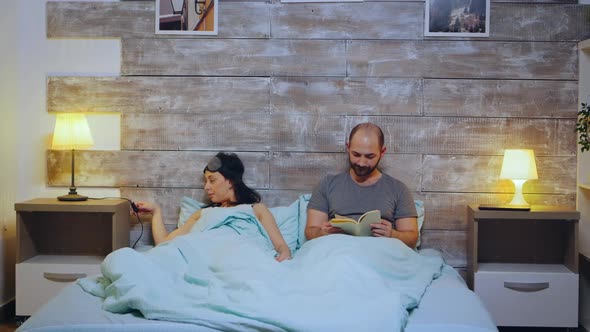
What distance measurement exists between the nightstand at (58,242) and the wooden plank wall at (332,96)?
25 cm

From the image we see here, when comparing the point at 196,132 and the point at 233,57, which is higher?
the point at 233,57

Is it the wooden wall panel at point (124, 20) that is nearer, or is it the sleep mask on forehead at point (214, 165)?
the sleep mask on forehead at point (214, 165)

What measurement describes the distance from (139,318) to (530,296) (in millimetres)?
1752

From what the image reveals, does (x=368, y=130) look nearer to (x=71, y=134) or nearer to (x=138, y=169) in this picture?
(x=138, y=169)

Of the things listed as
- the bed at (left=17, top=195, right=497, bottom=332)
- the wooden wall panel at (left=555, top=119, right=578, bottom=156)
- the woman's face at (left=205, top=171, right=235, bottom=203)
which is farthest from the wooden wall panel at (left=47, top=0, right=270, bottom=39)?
the wooden wall panel at (left=555, top=119, right=578, bottom=156)

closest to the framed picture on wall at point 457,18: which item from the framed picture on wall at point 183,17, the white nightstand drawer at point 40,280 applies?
the framed picture on wall at point 183,17

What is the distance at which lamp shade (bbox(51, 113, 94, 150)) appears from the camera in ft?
9.50

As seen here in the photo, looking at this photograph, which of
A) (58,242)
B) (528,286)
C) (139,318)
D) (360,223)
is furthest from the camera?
(58,242)

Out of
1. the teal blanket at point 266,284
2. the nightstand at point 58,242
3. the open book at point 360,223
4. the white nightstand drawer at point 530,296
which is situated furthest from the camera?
the nightstand at point 58,242

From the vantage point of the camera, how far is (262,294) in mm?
1887

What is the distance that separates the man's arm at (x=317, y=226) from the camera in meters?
2.78

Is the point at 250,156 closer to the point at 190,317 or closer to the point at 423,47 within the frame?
the point at 423,47

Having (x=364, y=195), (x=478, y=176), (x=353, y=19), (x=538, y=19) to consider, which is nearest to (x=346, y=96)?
(x=353, y=19)

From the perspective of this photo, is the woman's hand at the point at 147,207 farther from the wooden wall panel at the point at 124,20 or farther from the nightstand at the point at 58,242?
the wooden wall panel at the point at 124,20
